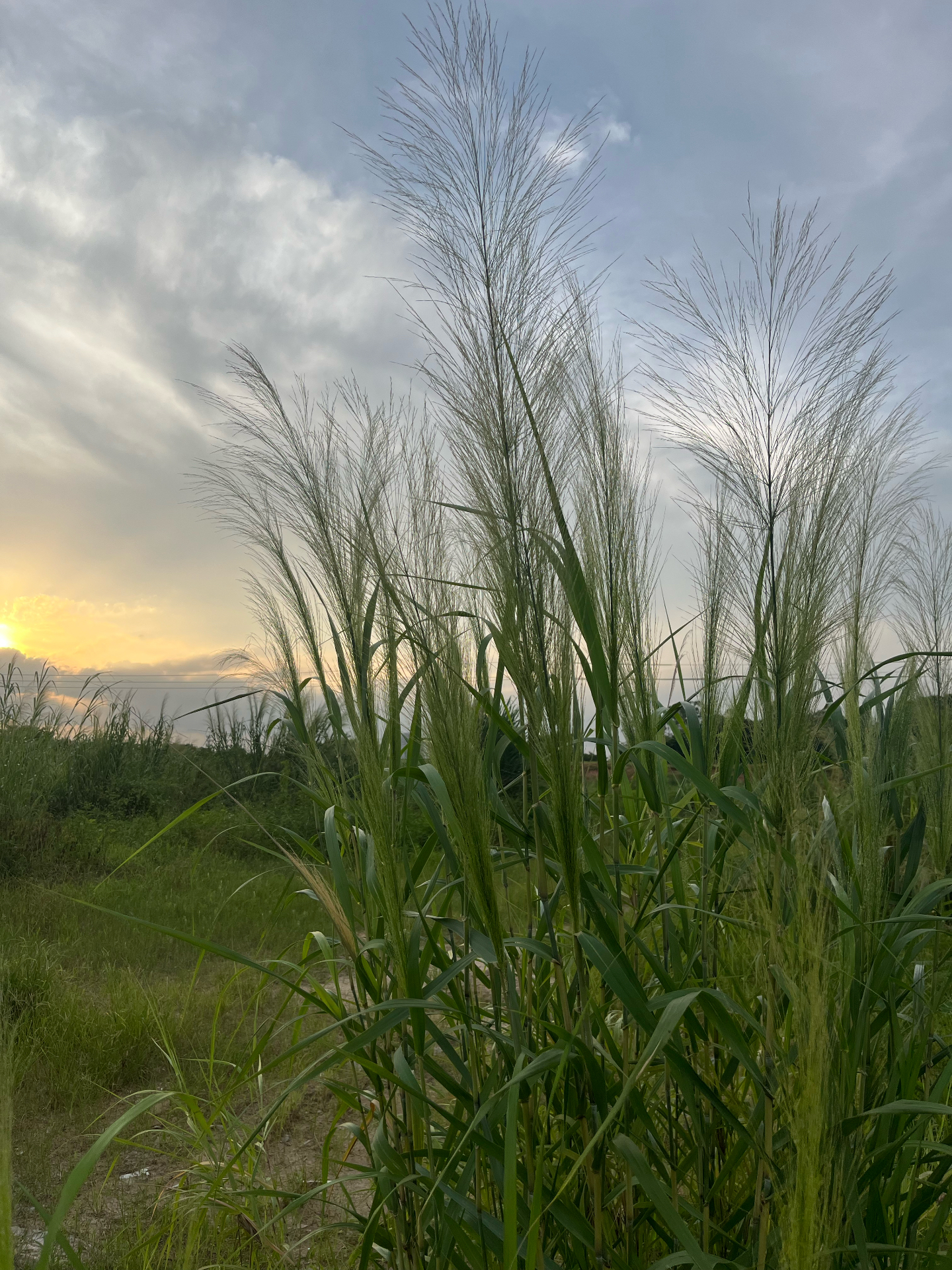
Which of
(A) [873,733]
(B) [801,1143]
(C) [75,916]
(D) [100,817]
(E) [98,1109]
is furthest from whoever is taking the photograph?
(D) [100,817]

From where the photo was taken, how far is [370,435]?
151cm

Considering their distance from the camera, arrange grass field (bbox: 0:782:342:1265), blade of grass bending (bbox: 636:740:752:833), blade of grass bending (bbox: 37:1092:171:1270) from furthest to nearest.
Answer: grass field (bbox: 0:782:342:1265) → blade of grass bending (bbox: 636:740:752:833) → blade of grass bending (bbox: 37:1092:171:1270)

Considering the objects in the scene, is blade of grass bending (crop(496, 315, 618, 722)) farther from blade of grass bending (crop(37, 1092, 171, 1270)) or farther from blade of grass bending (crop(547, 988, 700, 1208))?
blade of grass bending (crop(37, 1092, 171, 1270))

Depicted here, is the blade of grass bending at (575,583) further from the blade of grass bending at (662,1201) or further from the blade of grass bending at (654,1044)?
the blade of grass bending at (662,1201)

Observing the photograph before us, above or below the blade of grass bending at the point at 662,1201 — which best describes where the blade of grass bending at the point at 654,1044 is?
above

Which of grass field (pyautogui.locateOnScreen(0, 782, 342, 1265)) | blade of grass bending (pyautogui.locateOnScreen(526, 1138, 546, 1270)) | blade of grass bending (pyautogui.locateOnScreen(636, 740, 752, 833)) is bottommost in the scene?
grass field (pyautogui.locateOnScreen(0, 782, 342, 1265))

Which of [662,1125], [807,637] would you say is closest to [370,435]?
[807,637]

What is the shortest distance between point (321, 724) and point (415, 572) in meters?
0.57

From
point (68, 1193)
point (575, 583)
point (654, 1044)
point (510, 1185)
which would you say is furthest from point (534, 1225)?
point (575, 583)

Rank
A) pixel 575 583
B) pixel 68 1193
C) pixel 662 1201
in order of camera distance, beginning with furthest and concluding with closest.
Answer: pixel 575 583
pixel 662 1201
pixel 68 1193

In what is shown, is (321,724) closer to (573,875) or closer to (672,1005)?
(573,875)

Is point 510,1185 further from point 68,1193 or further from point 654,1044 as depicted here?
point 68,1193

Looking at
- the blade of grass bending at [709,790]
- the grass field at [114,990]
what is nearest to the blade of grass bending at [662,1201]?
the blade of grass bending at [709,790]

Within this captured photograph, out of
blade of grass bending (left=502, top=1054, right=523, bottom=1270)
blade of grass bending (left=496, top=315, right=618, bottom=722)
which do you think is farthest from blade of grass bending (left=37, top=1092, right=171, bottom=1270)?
blade of grass bending (left=496, top=315, right=618, bottom=722)
